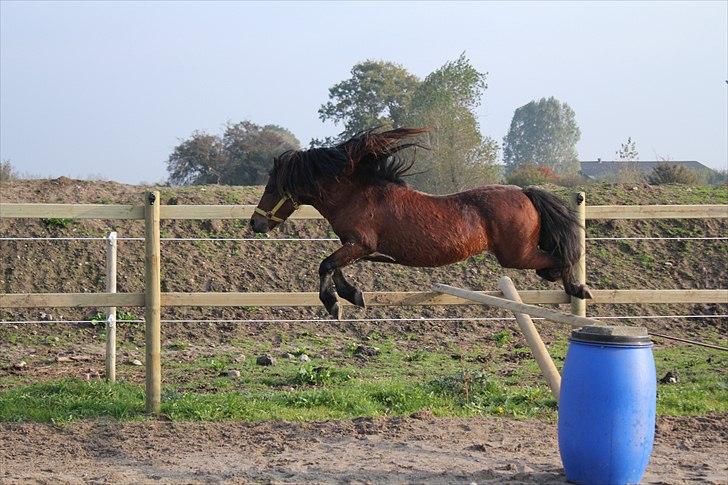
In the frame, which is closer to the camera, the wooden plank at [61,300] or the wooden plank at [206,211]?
the wooden plank at [61,300]

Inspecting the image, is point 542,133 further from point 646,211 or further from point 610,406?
point 610,406

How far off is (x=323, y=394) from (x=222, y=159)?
50.2 feet

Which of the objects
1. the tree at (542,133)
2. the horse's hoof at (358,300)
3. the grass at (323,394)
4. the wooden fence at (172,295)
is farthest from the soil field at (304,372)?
the tree at (542,133)

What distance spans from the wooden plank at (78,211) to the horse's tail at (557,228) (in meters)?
3.20

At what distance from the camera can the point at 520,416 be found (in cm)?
698

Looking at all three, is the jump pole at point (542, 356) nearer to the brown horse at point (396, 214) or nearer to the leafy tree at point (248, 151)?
the brown horse at point (396, 214)

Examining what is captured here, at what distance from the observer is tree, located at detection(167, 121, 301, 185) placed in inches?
852

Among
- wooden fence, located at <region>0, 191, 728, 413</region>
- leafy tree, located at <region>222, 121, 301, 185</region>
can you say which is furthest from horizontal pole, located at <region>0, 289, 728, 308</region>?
leafy tree, located at <region>222, 121, 301, 185</region>

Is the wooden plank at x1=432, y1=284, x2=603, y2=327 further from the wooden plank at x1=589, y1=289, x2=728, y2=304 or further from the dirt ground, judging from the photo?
the wooden plank at x1=589, y1=289, x2=728, y2=304

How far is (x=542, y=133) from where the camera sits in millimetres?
64250

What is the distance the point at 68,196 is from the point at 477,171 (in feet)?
27.0

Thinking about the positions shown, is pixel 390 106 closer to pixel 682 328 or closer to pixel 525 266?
pixel 682 328

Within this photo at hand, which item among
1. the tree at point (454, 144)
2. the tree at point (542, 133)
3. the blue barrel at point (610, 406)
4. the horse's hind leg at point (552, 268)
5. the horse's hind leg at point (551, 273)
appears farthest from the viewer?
the tree at point (542, 133)

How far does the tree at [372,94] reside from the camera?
21719mm
